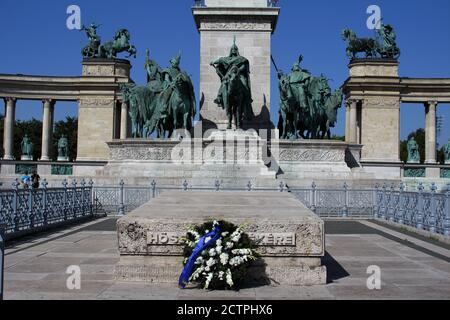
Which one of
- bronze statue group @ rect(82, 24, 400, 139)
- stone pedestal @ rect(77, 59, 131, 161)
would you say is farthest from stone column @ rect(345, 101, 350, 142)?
bronze statue group @ rect(82, 24, 400, 139)

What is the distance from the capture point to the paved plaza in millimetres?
7477

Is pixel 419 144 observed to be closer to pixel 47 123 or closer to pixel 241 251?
pixel 47 123

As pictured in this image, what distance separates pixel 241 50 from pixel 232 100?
499 cm

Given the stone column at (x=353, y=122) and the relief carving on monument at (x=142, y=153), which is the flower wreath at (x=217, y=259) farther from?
the stone column at (x=353, y=122)

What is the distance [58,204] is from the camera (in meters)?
18.1

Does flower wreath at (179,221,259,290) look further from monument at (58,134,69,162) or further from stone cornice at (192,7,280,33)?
monument at (58,134,69,162)

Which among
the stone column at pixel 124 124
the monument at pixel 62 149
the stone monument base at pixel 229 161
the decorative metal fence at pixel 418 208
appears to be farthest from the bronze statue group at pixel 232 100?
the monument at pixel 62 149

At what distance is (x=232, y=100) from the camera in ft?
94.8

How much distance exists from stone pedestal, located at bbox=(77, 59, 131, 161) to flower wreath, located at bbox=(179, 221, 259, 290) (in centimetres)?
6136

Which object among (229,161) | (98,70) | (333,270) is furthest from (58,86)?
(333,270)

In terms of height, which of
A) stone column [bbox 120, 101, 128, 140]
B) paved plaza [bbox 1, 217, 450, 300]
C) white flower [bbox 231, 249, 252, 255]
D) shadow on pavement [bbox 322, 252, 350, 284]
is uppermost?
stone column [bbox 120, 101, 128, 140]

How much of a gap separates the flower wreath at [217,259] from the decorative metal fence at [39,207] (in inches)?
298

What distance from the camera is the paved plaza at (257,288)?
7477 millimetres
